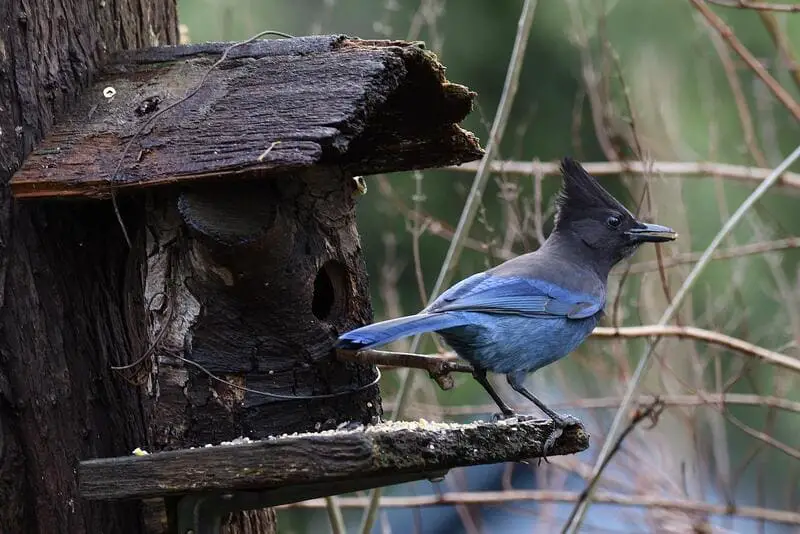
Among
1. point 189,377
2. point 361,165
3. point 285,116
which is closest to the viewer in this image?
point 285,116

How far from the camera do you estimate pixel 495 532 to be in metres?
6.76

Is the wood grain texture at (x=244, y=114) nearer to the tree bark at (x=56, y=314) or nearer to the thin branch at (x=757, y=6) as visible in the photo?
the tree bark at (x=56, y=314)

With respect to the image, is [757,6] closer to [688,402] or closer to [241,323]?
[688,402]

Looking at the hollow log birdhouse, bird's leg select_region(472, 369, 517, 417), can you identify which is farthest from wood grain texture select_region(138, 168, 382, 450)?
bird's leg select_region(472, 369, 517, 417)

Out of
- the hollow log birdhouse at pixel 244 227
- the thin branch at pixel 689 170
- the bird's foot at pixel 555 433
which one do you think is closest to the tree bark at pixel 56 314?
the hollow log birdhouse at pixel 244 227

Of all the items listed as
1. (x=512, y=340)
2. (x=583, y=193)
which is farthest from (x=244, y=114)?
(x=583, y=193)

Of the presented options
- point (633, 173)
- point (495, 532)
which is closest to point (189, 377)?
point (633, 173)

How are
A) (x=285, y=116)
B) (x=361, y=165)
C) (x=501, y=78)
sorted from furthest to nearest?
1. (x=501, y=78)
2. (x=361, y=165)
3. (x=285, y=116)

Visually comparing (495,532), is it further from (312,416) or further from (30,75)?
(30,75)

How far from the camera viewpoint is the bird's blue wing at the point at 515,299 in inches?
157

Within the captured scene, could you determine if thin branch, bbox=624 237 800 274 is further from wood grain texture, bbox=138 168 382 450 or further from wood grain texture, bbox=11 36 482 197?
wood grain texture, bbox=138 168 382 450

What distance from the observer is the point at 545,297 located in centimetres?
431

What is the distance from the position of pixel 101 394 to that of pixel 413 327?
986 millimetres

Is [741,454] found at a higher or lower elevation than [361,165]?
lower
